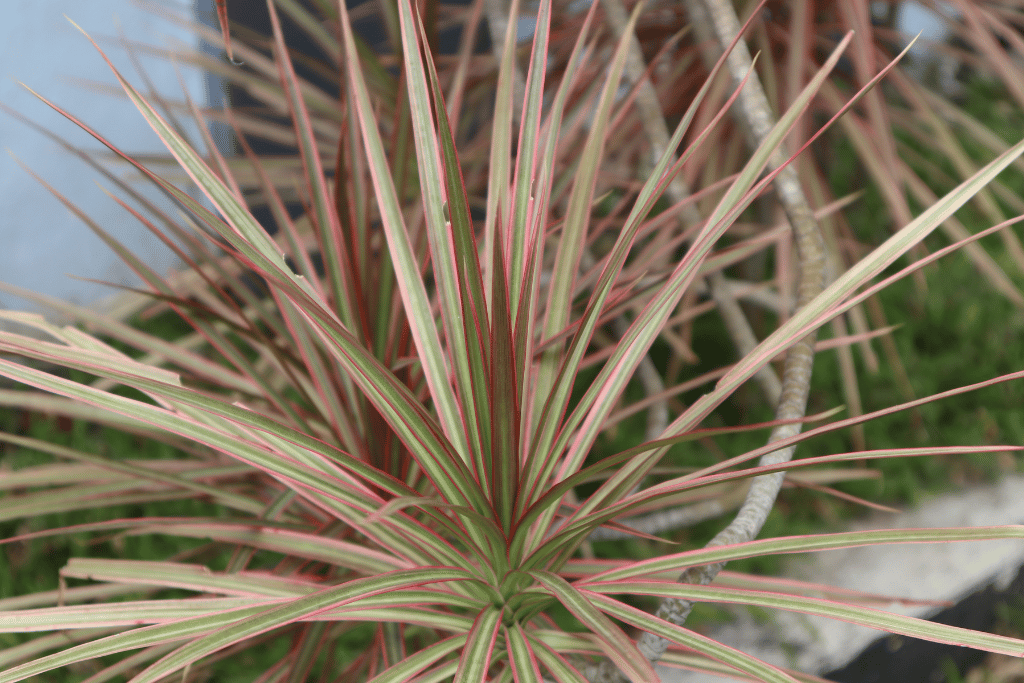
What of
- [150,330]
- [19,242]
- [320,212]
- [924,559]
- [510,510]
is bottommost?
[924,559]

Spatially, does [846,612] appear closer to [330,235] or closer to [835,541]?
[835,541]

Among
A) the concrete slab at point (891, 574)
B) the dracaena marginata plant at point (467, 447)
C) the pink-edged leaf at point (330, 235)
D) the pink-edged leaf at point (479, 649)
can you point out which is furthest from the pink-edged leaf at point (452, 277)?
the concrete slab at point (891, 574)

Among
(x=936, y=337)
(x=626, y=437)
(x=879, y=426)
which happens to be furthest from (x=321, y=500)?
(x=936, y=337)

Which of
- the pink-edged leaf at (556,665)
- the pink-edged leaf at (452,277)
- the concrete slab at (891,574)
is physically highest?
the pink-edged leaf at (452,277)

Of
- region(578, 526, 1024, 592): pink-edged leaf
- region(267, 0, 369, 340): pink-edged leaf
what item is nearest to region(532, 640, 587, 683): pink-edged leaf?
region(578, 526, 1024, 592): pink-edged leaf

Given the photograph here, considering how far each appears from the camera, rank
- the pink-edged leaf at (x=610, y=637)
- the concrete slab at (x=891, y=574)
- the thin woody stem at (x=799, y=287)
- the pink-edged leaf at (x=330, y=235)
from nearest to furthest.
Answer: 1. the pink-edged leaf at (x=610, y=637)
2. the thin woody stem at (x=799, y=287)
3. the pink-edged leaf at (x=330, y=235)
4. the concrete slab at (x=891, y=574)

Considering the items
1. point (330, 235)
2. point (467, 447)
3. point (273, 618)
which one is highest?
point (330, 235)

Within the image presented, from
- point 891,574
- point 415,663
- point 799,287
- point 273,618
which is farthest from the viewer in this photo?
point 891,574

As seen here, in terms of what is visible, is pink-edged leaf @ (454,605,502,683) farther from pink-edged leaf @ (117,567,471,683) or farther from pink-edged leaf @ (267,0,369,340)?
pink-edged leaf @ (267,0,369,340)

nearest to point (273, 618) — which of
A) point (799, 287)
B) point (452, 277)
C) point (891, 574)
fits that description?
point (452, 277)

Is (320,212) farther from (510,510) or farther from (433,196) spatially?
(510,510)

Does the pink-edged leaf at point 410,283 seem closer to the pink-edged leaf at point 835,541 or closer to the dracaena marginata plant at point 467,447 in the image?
the dracaena marginata plant at point 467,447
